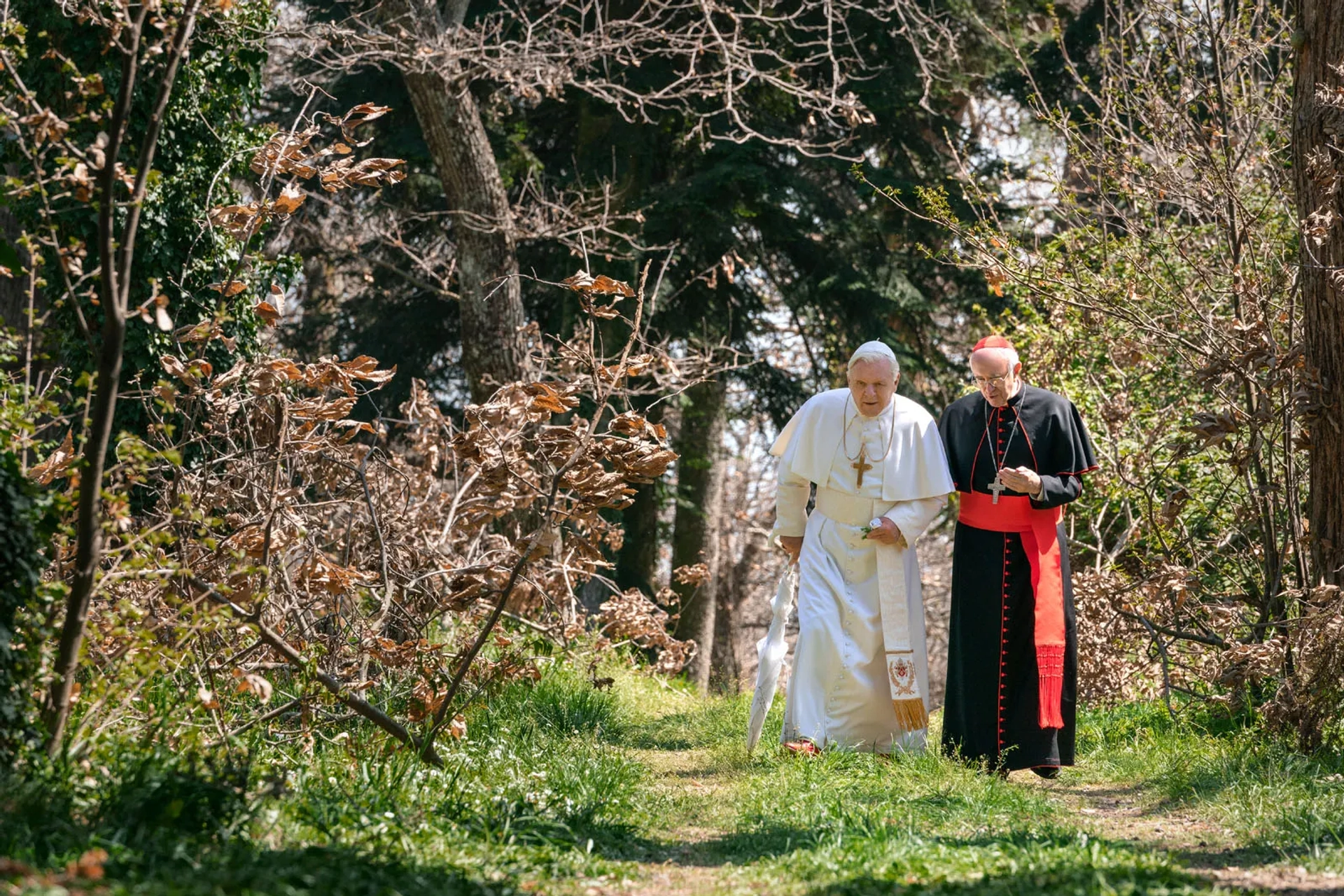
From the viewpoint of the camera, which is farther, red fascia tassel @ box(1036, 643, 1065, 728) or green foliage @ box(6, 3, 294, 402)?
green foliage @ box(6, 3, 294, 402)

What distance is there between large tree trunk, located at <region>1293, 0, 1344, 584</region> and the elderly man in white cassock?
1845mm

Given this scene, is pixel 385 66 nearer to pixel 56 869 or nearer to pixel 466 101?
pixel 466 101

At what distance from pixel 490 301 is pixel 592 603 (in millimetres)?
3962

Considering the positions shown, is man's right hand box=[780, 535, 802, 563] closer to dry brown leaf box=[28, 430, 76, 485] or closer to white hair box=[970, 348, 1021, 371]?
white hair box=[970, 348, 1021, 371]

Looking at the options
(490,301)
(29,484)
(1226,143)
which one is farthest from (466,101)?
(29,484)

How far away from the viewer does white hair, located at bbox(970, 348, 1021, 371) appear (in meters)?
6.99

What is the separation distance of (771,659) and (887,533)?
0.91 m

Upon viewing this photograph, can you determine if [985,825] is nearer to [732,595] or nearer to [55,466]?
[55,466]

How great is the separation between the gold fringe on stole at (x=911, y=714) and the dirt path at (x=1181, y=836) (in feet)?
1.87

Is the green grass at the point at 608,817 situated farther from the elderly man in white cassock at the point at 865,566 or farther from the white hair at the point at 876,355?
the white hair at the point at 876,355

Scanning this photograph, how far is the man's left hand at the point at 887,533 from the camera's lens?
7023 millimetres

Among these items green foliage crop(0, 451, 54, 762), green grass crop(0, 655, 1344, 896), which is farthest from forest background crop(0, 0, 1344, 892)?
green grass crop(0, 655, 1344, 896)

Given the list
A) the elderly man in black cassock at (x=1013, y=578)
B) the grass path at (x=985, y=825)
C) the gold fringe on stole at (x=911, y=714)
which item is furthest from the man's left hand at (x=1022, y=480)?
the grass path at (x=985, y=825)

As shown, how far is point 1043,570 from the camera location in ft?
22.7
